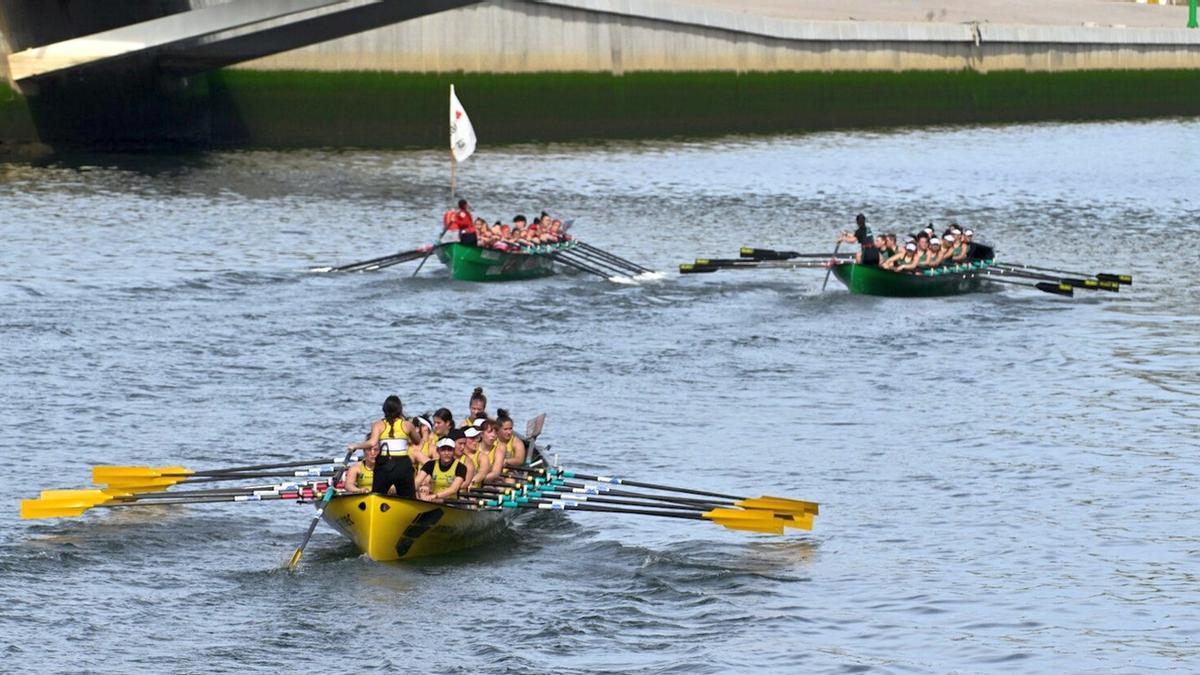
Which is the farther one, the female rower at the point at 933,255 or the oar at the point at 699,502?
the female rower at the point at 933,255

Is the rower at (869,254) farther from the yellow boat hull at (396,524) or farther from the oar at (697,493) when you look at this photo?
the yellow boat hull at (396,524)

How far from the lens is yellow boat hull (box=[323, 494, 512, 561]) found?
979 inches

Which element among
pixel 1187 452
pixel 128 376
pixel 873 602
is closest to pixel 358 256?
pixel 128 376

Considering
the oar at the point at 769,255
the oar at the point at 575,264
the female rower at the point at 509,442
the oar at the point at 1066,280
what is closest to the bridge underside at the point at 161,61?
the oar at the point at 575,264

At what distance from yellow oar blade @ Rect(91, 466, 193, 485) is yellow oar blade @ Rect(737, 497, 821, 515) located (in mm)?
8254

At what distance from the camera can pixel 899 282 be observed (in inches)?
1891

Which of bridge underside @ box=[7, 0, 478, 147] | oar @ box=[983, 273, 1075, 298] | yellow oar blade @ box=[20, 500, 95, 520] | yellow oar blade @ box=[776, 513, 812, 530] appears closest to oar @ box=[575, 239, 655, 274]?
oar @ box=[983, 273, 1075, 298]

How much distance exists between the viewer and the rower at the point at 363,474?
25.7 metres

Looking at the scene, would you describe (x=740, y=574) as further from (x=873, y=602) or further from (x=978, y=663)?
(x=978, y=663)

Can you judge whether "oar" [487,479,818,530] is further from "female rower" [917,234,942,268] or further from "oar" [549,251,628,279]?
"oar" [549,251,628,279]

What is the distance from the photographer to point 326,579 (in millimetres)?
25172

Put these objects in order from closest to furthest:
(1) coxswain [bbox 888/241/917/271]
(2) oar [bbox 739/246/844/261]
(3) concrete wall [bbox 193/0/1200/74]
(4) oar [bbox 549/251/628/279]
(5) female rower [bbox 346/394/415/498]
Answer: (5) female rower [bbox 346/394/415/498] < (1) coxswain [bbox 888/241/917/271] < (2) oar [bbox 739/246/844/261] < (4) oar [bbox 549/251/628/279] < (3) concrete wall [bbox 193/0/1200/74]

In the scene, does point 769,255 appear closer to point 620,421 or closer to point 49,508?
point 620,421

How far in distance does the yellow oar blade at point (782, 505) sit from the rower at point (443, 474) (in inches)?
155
